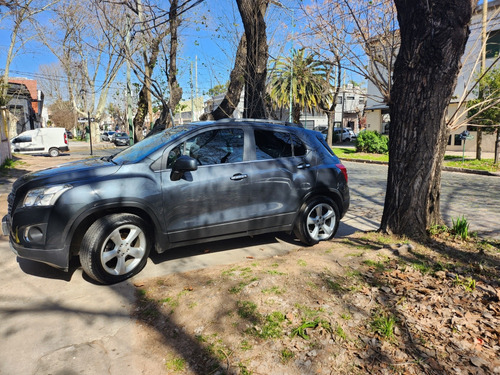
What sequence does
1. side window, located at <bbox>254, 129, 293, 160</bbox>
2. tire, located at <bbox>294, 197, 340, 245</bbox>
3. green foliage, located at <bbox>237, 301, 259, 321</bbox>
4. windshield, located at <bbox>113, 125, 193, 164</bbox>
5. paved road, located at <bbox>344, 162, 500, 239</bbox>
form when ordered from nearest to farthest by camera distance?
green foliage, located at <bbox>237, 301, 259, 321</bbox>
windshield, located at <bbox>113, 125, 193, 164</bbox>
side window, located at <bbox>254, 129, 293, 160</bbox>
tire, located at <bbox>294, 197, 340, 245</bbox>
paved road, located at <bbox>344, 162, 500, 239</bbox>

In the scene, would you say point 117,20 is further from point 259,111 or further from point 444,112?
point 444,112

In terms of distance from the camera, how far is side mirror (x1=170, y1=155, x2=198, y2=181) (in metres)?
3.98

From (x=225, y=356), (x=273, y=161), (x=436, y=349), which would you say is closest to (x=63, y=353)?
(x=225, y=356)

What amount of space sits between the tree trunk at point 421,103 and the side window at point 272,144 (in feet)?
4.54

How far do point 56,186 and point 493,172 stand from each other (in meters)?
14.8

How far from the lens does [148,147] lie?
14.6 feet

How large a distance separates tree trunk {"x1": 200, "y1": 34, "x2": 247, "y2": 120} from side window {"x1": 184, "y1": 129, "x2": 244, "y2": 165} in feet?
19.6

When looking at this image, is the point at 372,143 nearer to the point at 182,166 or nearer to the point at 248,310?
the point at 182,166

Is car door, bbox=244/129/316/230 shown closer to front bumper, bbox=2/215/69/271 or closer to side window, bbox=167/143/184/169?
side window, bbox=167/143/184/169

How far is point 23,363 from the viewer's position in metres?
2.62

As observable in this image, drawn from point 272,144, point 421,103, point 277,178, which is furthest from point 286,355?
point 421,103

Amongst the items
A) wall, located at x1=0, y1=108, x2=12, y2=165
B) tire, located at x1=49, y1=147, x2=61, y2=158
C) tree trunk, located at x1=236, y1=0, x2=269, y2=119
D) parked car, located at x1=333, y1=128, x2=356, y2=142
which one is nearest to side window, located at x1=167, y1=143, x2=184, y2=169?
tree trunk, located at x1=236, y1=0, x2=269, y2=119

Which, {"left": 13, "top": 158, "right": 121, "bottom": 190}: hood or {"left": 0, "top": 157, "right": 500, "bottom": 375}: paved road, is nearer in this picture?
{"left": 0, "top": 157, "right": 500, "bottom": 375}: paved road

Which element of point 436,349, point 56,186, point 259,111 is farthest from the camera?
Result: point 259,111
